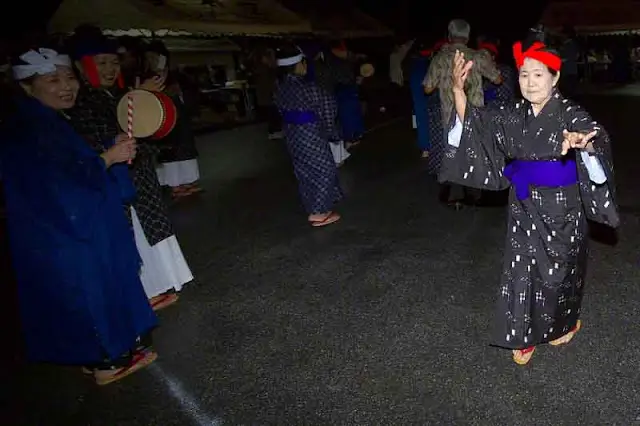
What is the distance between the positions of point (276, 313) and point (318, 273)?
680mm

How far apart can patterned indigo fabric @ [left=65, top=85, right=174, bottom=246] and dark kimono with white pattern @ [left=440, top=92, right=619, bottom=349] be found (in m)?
1.76

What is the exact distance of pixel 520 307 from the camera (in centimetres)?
262

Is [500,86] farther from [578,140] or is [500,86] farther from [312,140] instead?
[578,140]

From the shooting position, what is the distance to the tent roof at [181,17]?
9.25 m

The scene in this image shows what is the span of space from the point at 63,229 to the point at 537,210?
210cm

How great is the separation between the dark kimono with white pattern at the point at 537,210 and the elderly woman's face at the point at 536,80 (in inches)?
2.3

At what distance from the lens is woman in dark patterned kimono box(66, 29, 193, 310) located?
9.67ft

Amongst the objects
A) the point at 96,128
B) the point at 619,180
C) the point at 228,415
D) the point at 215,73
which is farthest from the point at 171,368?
the point at 215,73

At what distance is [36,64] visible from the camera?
2.47m

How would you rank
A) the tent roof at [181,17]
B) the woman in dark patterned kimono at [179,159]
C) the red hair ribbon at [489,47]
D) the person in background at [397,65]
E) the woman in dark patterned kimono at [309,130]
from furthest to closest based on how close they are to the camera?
the person in background at [397,65]
the tent roof at [181,17]
the woman in dark patterned kimono at [179,159]
the red hair ribbon at [489,47]
the woman in dark patterned kimono at [309,130]

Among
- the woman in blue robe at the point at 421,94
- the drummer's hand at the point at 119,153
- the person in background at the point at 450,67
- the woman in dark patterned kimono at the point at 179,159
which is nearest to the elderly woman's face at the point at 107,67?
the drummer's hand at the point at 119,153

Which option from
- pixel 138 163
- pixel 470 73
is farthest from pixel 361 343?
pixel 470 73

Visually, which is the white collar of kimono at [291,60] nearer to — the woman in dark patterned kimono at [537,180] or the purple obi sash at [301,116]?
the purple obi sash at [301,116]

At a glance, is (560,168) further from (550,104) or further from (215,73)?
(215,73)
